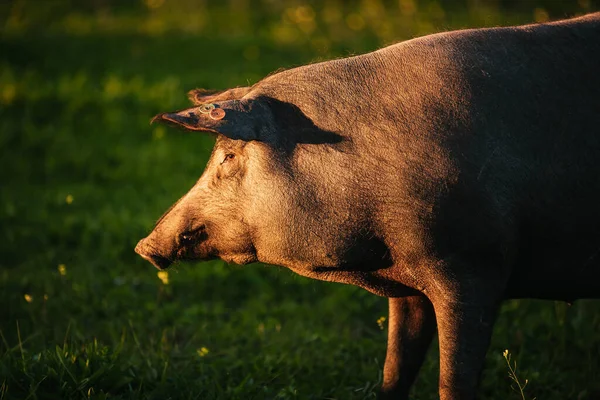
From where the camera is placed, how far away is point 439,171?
3.67m

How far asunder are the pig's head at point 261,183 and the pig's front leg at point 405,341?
2.33 ft

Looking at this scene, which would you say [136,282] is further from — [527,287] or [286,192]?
[527,287]

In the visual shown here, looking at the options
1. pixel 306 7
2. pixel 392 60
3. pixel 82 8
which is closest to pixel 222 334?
pixel 392 60

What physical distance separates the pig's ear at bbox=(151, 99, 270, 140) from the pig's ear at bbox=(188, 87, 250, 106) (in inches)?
9.3

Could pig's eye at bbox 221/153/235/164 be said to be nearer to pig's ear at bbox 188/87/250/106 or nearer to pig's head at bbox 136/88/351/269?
pig's head at bbox 136/88/351/269

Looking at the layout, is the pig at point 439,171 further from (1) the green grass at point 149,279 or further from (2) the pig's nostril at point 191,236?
(1) the green grass at point 149,279

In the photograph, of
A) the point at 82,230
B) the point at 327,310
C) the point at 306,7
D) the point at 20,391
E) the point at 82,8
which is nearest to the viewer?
the point at 20,391

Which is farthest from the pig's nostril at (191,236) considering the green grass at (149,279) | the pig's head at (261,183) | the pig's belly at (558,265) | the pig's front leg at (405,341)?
Result: the pig's belly at (558,265)

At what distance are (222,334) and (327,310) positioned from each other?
90 centimetres

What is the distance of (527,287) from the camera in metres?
4.04

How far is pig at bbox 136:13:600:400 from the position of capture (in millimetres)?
3699

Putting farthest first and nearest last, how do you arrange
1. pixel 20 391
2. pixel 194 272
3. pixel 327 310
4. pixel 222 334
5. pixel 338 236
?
pixel 194 272 < pixel 327 310 < pixel 222 334 < pixel 20 391 < pixel 338 236

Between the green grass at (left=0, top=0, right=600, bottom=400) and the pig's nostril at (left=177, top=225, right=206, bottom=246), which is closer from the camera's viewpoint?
A: the pig's nostril at (left=177, top=225, right=206, bottom=246)

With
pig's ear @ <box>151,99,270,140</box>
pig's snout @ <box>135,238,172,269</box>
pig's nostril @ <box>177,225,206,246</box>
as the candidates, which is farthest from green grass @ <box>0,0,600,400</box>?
pig's ear @ <box>151,99,270,140</box>
